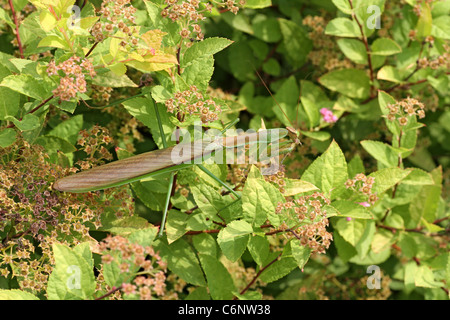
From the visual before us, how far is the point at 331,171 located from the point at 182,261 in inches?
25.9

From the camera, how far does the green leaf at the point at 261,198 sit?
1517 mm

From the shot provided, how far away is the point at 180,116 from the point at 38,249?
707mm

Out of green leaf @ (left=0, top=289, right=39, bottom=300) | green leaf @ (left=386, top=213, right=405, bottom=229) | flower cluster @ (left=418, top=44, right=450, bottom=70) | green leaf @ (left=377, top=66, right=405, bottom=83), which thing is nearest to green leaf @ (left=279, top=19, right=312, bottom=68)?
green leaf @ (left=377, top=66, right=405, bottom=83)

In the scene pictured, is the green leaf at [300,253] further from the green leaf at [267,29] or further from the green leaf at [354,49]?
the green leaf at [267,29]

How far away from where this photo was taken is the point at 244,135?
68.7 inches

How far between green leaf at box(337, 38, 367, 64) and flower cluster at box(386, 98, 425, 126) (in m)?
0.32

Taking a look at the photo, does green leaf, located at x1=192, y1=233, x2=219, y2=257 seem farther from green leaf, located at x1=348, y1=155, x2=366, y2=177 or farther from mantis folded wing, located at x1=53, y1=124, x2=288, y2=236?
green leaf, located at x1=348, y1=155, x2=366, y2=177

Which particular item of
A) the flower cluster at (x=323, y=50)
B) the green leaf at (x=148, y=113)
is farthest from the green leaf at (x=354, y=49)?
the green leaf at (x=148, y=113)

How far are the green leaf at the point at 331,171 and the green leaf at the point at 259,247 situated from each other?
30cm

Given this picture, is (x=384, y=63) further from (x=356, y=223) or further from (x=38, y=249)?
(x=38, y=249)

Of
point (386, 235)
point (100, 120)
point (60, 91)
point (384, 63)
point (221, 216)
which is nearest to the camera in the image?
point (60, 91)

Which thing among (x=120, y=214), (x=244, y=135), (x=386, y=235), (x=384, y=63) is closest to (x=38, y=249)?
(x=120, y=214)

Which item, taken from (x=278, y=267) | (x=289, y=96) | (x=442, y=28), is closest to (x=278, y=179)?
(x=278, y=267)

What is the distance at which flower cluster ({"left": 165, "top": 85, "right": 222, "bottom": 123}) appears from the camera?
1531 millimetres
